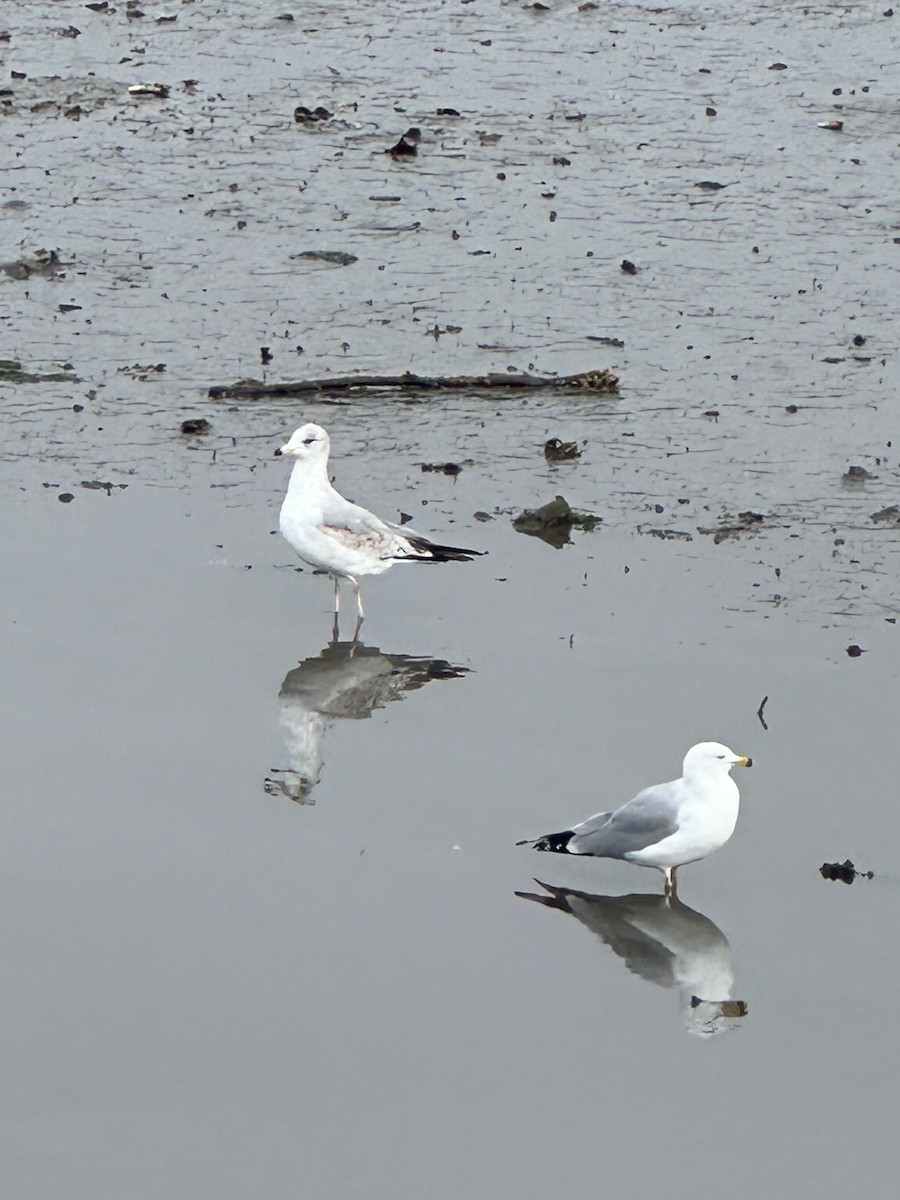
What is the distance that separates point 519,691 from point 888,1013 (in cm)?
296

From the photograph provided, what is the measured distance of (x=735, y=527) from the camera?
11.9m

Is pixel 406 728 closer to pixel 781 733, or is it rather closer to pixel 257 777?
pixel 257 777

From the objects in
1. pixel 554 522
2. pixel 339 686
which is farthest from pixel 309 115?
pixel 339 686

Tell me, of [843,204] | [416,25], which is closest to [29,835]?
[843,204]

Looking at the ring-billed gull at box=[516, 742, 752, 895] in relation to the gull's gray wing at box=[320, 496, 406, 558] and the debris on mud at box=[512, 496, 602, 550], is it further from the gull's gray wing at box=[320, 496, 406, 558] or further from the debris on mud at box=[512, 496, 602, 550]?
the debris on mud at box=[512, 496, 602, 550]

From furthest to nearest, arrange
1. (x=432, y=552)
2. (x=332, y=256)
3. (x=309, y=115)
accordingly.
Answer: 1. (x=309, y=115)
2. (x=332, y=256)
3. (x=432, y=552)

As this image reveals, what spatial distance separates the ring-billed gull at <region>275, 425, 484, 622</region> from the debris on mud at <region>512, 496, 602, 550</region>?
645 millimetres

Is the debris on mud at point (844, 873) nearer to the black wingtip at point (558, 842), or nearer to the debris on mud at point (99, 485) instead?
the black wingtip at point (558, 842)

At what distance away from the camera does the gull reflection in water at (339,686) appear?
9.78 metres

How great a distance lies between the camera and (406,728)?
32.4 ft

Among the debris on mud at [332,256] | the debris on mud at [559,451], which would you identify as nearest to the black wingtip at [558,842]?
the debris on mud at [559,451]

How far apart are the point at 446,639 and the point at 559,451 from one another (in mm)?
2333

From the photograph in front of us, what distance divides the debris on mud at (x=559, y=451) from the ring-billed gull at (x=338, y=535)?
1564 millimetres

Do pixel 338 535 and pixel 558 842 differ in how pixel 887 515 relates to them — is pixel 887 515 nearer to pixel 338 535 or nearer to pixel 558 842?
pixel 338 535
